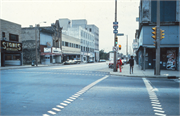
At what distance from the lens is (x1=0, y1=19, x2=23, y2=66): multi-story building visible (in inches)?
1316

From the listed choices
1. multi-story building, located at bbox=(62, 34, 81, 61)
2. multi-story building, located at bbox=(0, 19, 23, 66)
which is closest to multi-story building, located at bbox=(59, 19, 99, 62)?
multi-story building, located at bbox=(62, 34, 81, 61)

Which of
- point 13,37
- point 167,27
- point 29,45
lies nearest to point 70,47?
point 29,45

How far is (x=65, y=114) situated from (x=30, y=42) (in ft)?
147

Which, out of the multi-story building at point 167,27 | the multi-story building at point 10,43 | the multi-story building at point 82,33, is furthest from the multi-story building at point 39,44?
the multi-story building at point 167,27

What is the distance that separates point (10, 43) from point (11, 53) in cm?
434

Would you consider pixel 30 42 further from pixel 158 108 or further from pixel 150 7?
pixel 158 108

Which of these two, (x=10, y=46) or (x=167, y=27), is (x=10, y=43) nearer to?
(x=10, y=46)

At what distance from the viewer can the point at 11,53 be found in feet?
127

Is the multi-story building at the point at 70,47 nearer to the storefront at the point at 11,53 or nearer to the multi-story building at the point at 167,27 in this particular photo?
the storefront at the point at 11,53

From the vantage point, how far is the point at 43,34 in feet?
160

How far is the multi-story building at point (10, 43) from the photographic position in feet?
110

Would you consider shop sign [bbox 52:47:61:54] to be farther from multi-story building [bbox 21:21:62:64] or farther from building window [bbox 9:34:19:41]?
building window [bbox 9:34:19:41]

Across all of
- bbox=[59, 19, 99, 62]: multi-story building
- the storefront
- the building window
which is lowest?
the storefront

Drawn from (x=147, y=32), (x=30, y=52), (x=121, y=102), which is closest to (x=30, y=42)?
(x=30, y=52)
